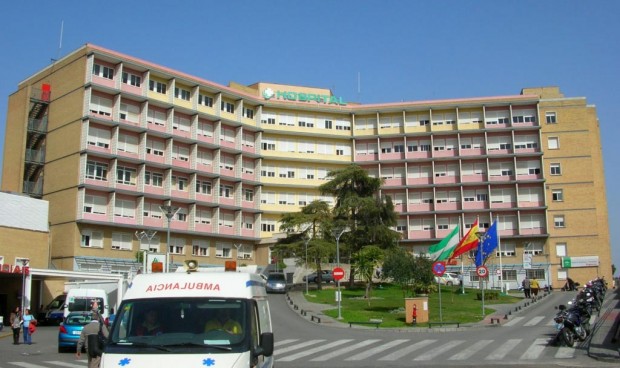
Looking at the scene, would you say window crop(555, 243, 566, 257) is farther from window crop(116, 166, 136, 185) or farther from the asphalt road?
window crop(116, 166, 136, 185)

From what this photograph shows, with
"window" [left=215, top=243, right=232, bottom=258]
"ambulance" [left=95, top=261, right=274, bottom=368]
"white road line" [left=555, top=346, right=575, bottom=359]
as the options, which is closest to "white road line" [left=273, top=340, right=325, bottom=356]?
"white road line" [left=555, top=346, right=575, bottom=359]

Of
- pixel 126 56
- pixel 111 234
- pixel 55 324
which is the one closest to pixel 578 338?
pixel 55 324

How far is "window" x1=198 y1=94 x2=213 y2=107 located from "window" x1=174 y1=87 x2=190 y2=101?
1.64 metres

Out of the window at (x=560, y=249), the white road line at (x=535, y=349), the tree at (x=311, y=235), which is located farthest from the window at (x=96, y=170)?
the window at (x=560, y=249)

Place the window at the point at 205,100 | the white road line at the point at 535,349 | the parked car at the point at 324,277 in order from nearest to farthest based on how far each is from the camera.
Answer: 1. the white road line at the point at 535,349
2. the parked car at the point at 324,277
3. the window at the point at 205,100

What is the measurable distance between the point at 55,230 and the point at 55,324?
2008 cm

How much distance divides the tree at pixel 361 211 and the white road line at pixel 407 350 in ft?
113

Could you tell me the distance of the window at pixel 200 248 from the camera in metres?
69.4

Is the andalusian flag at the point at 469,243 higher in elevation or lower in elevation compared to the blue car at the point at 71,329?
higher

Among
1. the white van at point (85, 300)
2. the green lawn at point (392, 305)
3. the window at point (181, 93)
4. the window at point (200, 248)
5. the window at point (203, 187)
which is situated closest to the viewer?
the white van at point (85, 300)

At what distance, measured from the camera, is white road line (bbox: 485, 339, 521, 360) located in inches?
766

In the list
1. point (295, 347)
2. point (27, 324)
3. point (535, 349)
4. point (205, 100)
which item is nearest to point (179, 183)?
point (205, 100)

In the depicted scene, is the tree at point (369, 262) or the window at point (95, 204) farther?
the window at point (95, 204)

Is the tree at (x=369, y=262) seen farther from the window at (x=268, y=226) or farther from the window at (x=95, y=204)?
the window at (x=268, y=226)
